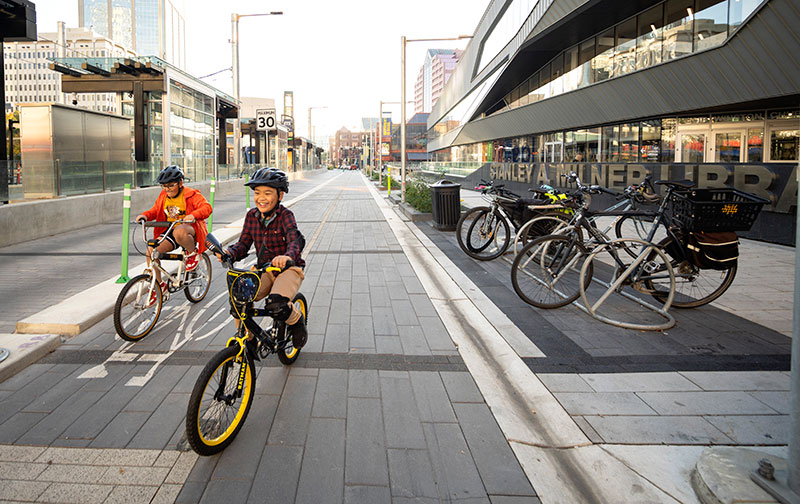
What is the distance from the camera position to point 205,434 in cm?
327

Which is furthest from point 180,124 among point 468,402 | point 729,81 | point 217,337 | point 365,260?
point 468,402

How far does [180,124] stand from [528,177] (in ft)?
54.5

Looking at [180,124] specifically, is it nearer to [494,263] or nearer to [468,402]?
[494,263]

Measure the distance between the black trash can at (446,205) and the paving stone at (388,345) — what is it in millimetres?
8413

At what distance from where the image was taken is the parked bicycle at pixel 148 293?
5363 mm

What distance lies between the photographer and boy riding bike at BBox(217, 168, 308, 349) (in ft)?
13.4

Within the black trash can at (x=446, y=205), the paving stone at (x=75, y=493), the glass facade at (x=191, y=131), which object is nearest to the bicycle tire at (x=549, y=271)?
the paving stone at (x=75, y=493)

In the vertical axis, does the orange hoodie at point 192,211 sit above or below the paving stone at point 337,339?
above

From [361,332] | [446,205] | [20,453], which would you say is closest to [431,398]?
[361,332]

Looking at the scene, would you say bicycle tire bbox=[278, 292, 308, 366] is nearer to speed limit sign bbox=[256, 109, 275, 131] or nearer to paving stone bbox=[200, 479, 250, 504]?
paving stone bbox=[200, 479, 250, 504]

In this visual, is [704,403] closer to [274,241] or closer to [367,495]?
[367,495]

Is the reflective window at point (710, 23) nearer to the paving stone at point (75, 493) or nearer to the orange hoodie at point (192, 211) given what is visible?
the orange hoodie at point (192, 211)

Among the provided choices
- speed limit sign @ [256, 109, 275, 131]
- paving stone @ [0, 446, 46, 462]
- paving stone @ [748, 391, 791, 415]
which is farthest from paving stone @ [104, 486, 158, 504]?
speed limit sign @ [256, 109, 275, 131]

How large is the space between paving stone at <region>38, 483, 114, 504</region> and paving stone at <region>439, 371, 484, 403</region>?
2.22m
